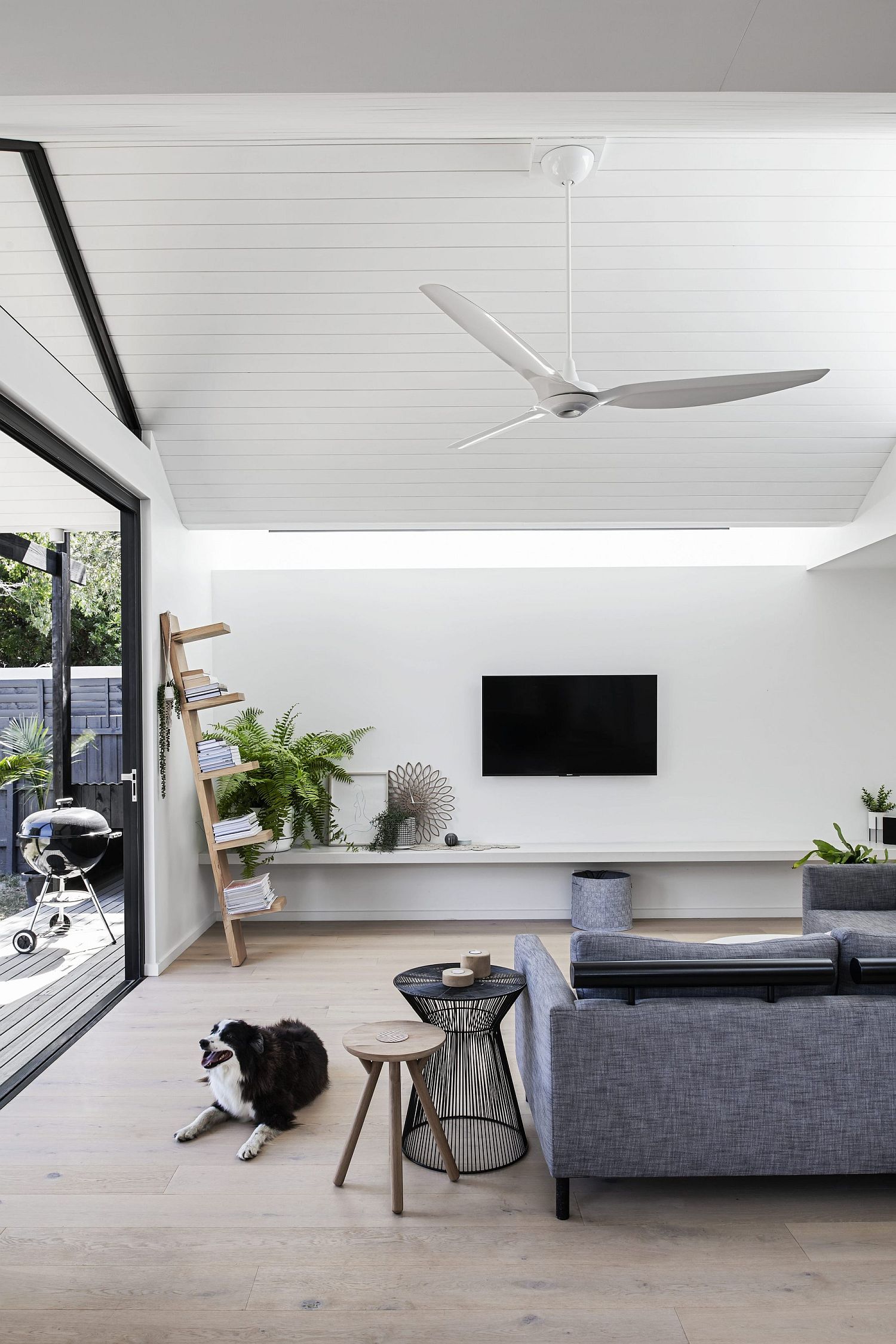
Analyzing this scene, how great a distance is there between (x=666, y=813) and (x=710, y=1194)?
147 inches

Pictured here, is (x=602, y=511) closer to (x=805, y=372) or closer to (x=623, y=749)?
(x=623, y=749)

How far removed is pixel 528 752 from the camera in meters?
6.20

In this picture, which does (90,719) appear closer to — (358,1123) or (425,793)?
(425,793)

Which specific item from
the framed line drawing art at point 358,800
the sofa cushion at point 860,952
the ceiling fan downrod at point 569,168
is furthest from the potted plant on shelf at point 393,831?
the sofa cushion at point 860,952

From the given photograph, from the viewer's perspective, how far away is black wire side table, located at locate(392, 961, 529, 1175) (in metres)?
2.86

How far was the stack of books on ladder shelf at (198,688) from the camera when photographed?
5.15 metres

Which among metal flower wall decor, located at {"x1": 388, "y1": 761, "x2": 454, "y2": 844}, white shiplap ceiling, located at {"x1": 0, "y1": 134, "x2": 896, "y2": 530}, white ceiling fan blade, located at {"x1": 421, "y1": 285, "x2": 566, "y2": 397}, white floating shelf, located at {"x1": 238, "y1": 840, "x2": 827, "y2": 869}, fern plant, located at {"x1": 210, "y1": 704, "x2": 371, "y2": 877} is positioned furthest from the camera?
metal flower wall decor, located at {"x1": 388, "y1": 761, "x2": 454, "y2": 844}

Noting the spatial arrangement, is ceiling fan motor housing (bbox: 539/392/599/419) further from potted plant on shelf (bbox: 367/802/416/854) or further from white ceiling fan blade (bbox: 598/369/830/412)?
potted plant on shelf (bbox: 367/802/416/854)

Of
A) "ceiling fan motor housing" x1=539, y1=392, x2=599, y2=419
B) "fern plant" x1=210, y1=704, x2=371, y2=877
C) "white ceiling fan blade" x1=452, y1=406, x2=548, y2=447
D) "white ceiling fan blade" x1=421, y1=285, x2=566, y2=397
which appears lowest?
"fern plant" x1=210, y1=704, x2=371, y2=877

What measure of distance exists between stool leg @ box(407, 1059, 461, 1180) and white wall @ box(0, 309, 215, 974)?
2583 millimetres

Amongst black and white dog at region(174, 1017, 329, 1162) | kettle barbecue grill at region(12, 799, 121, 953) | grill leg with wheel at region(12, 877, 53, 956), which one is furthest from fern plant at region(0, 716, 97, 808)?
black and white dog at region(174, 1017, 329, 1162)

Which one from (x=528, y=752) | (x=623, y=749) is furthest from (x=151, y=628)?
(x=623, y=749)

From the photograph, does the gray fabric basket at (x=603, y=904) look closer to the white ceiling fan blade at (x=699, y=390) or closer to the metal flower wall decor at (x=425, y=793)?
the metal flower wall decor at (x=425, y=793)

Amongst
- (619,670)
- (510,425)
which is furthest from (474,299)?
(619,670)
